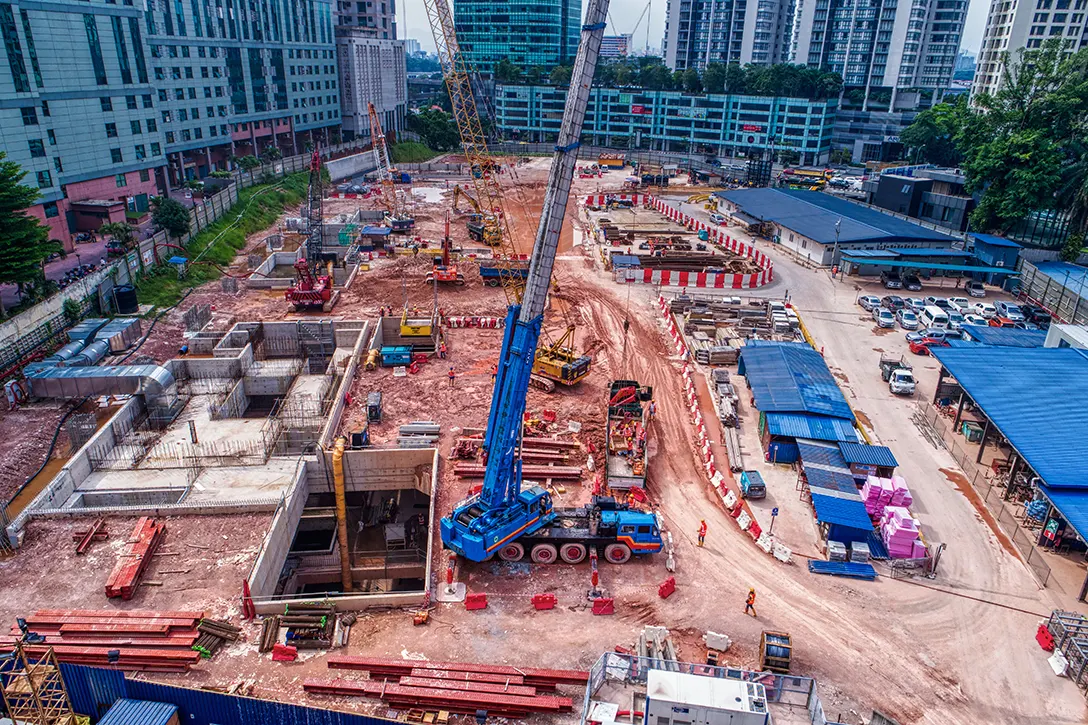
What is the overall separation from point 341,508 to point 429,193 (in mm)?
82490

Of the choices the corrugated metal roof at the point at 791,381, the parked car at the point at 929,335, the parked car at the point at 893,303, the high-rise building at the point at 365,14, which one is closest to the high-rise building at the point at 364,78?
the high-rise building at the point at 365,14

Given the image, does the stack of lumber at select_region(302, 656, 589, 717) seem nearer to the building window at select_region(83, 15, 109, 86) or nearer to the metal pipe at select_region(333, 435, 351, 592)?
the metal pipe at select_region(333, 435, 351, 592)

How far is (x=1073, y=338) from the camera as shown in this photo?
143 ft

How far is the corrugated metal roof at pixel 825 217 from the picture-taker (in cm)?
7031

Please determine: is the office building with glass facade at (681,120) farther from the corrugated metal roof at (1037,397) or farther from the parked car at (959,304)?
the corrugated metal roof at (1037,397)

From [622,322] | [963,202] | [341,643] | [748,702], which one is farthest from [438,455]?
[963,202]

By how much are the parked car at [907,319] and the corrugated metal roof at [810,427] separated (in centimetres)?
2412

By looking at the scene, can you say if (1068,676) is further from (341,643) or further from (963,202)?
(963,202)

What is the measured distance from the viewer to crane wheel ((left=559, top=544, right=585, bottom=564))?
28.0 m

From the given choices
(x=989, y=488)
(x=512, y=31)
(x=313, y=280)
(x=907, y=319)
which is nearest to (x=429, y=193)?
(x=313, y=280)

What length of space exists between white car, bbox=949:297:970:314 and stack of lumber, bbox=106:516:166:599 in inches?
2425

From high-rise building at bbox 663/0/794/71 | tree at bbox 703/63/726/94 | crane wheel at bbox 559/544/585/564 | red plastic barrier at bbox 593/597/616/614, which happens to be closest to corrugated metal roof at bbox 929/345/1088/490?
red plastic barrier at bbox 593/597/616/614

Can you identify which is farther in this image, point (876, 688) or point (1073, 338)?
point (1073, 338)

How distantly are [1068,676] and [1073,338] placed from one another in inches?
1120
